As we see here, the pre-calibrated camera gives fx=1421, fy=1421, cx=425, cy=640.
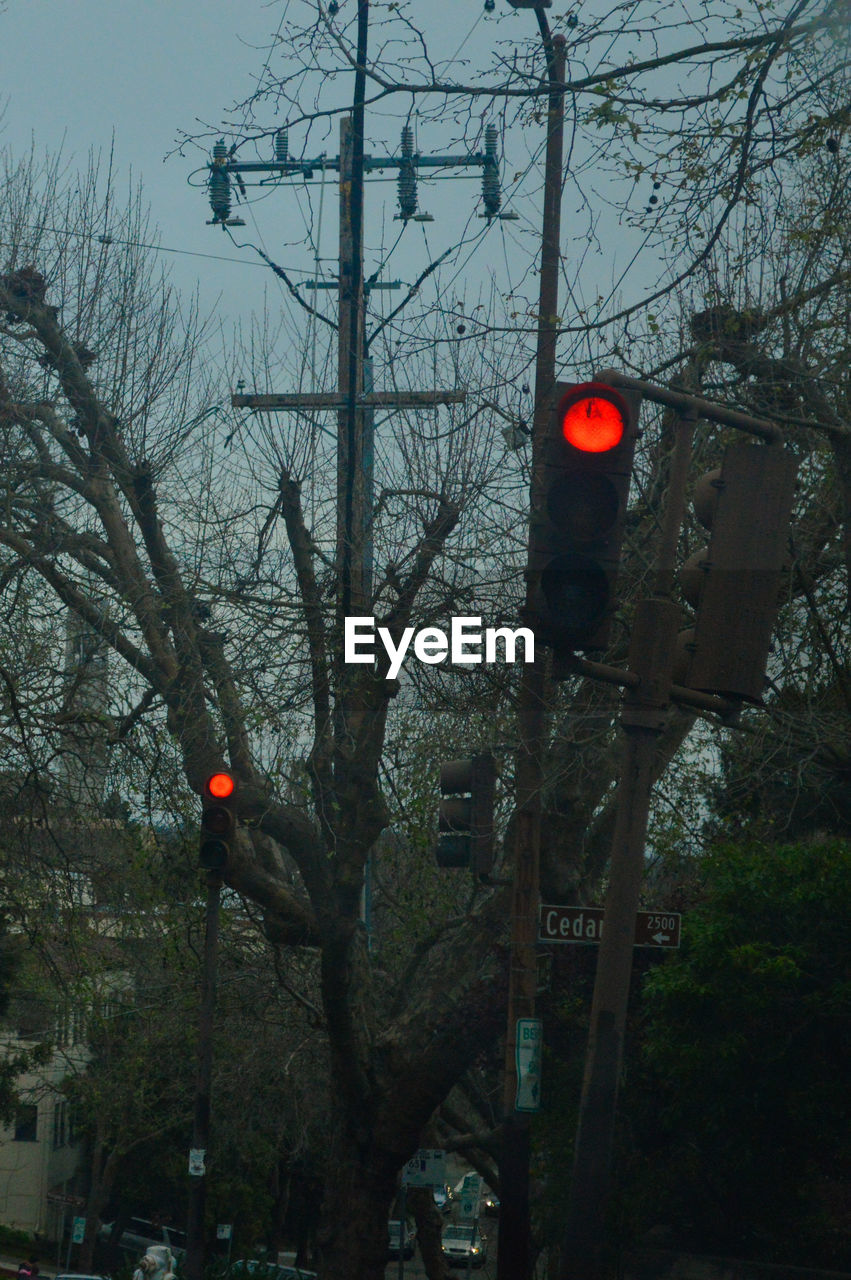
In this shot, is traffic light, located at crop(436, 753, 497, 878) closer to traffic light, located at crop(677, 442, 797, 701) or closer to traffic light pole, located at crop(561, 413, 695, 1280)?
traffic light pole, located at crop(561, 413, 695, 1280)

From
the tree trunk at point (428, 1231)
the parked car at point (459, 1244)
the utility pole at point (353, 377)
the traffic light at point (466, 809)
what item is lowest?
the parked car at point (459, 1244)

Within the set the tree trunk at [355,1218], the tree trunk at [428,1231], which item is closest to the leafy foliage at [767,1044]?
the tree trunk at [355,1218]

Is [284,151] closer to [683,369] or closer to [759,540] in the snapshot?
[683,369]

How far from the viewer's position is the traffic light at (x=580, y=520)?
493 centimetres

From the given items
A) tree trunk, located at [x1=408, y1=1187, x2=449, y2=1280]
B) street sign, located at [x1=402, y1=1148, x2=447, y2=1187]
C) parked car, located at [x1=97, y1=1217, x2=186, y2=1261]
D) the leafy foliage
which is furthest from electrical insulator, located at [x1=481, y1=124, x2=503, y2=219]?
parked car, located at [x1=97, y1=1217, x2=186, y2=1261]

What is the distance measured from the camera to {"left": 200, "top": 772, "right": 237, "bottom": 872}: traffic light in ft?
36.7

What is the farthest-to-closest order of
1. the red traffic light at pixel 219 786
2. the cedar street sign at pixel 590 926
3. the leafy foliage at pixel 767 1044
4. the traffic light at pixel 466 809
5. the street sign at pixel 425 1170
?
the street sign at pixel 425 1170, the leafy foliage at pixel 767 1044, the red traffic light at pixel 219 786, the traffic light at pixel 466 809, the cedar street sign at pixel 590 926

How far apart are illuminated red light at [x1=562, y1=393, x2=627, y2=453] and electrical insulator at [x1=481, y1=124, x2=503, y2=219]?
3769mm

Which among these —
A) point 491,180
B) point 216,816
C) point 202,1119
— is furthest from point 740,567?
point 202,1119

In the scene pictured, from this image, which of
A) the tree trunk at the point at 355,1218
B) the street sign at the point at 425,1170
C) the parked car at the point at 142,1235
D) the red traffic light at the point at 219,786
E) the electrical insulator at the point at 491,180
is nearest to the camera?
the electrical insulator at the point at 491,180

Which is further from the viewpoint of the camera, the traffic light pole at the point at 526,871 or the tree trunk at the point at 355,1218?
the tree trunk at the point at 355,1218

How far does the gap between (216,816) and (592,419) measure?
6.96 m

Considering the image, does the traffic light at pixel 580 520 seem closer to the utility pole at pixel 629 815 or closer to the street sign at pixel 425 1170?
the utility pole at pixel 629 815

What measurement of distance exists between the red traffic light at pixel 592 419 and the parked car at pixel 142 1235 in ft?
121
